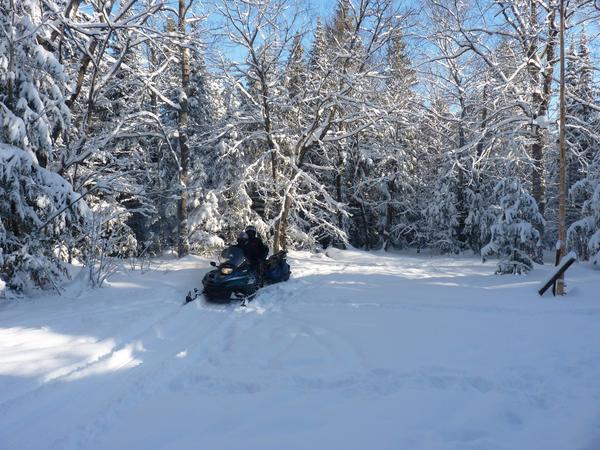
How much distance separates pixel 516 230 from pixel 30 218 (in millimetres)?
12209

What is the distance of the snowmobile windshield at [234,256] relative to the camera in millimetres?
9624

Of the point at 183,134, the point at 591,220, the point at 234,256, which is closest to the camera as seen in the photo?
the point at 234,256

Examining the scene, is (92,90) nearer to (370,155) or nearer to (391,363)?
(391,363)

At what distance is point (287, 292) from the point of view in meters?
10.2

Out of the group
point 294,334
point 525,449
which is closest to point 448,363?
point 525,449

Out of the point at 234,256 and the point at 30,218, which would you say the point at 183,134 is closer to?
the point at 234,256

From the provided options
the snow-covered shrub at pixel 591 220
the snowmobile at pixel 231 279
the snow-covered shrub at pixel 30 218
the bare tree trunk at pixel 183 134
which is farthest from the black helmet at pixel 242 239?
the snow-covered shrub at pixel 591 220

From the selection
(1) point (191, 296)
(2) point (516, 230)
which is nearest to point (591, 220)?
(2) point (516, 230)

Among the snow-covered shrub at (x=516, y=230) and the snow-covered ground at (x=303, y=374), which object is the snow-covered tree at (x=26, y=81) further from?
the snow-covered shrub at (x=516, y=230)

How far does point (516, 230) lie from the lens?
12.3m

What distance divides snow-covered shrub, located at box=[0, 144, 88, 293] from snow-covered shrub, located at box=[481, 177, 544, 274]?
11.2 metres

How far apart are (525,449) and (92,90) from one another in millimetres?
10834

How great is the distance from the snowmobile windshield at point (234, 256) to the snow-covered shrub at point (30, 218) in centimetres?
314

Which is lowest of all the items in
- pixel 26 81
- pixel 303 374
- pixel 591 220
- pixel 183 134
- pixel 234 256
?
pixel 303 374
